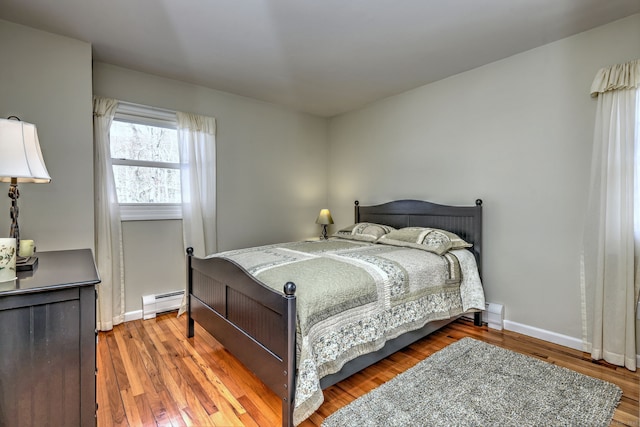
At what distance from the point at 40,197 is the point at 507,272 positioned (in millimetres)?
4038

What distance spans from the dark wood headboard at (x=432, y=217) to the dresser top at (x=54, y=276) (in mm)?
2973

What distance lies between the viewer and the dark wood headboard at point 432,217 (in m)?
3.00

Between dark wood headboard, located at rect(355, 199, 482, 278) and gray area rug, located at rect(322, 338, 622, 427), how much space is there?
1089mm

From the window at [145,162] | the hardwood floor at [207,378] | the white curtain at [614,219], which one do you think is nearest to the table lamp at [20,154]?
the hardwood floor at [207,378]

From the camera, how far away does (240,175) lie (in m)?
3.80

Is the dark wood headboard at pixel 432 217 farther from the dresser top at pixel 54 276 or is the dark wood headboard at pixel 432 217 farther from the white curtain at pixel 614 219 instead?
the dresser top at pixel 54 276

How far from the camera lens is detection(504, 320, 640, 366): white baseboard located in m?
2.48

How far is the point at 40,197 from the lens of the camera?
94.4 inches

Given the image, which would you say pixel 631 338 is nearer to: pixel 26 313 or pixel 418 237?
pixel 418 237

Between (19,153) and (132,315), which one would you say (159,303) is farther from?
(19,153)

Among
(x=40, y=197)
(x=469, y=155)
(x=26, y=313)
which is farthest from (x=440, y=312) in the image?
(x=40, y=197)

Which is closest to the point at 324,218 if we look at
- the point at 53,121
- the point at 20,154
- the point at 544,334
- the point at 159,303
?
the point at 159,303

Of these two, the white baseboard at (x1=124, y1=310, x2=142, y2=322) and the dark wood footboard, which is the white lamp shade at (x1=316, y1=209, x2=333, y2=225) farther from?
the white baseboard at (x1=124, y1=310, x2=142, y2=322)

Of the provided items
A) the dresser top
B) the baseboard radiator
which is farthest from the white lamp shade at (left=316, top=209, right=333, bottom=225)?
the dresser top
